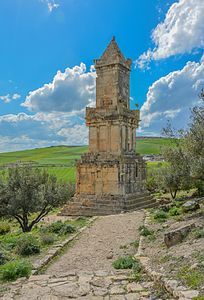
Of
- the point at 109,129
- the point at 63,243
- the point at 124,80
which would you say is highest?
the point at 124,80

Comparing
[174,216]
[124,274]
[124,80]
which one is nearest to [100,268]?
[124,274]

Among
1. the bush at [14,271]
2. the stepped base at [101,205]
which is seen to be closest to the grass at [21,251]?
the bush at [14,271]

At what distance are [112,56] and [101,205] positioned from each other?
40.6ft

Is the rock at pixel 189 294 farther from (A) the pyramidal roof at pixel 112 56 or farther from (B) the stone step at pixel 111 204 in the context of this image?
(A) the pyramidal roof at pixel 112 56

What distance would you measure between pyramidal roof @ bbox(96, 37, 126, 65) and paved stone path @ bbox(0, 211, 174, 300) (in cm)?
1687

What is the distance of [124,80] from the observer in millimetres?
27359

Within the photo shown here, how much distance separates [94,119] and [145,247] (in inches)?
624

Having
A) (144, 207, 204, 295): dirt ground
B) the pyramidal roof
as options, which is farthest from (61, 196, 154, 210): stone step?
the pyramidal roof

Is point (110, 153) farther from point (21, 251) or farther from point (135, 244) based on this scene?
point (21, 251)

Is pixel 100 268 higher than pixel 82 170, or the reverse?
pixel 82 170

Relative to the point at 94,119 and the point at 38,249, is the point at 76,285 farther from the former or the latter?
the point at 94,119

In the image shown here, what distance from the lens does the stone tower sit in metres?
24.9

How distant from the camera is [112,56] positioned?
1048 inches

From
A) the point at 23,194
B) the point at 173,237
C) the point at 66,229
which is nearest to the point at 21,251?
the point at 66,229
